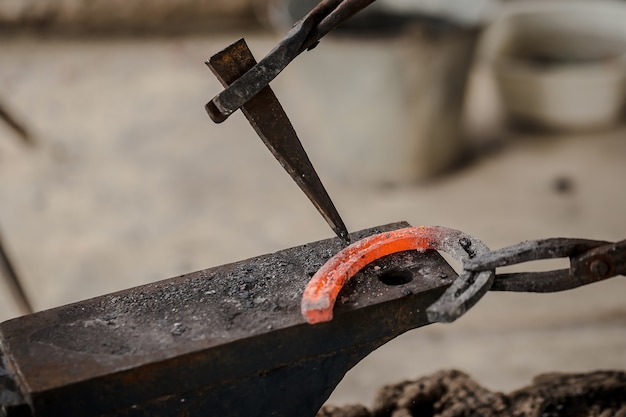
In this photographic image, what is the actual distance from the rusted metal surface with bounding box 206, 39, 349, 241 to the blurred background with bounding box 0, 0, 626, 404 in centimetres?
145

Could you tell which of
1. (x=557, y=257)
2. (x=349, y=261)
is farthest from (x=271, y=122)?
(x=557, y=257)

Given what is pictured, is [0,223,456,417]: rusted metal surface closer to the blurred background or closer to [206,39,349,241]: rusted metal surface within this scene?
[206,39,349,241]: rusted metal surface

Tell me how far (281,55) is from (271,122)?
12 cm

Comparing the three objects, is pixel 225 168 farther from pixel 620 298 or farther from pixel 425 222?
pixel 620 298

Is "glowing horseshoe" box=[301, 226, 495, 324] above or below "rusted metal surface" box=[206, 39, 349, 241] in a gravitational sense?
below

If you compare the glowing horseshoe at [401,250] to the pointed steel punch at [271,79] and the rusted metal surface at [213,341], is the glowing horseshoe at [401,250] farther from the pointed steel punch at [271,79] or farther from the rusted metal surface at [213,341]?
the pointed steel punch at [271,79]

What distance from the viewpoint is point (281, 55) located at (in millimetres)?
1478

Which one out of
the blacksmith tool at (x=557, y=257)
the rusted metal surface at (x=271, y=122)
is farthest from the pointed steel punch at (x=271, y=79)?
the blacksmith tool at (x=557, y=257)

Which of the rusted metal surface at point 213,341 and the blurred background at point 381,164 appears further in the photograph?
the blurred background at point 381,164

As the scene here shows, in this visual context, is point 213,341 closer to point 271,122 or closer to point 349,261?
point 349,261

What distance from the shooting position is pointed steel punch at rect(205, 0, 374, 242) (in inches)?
57.7

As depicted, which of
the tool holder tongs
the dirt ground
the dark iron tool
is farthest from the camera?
the dirt ground

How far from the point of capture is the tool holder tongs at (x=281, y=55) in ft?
4.81

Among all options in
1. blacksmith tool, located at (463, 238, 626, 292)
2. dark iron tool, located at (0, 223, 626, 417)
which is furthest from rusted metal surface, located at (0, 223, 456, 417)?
blacksmith tool, located at (463, 238, 626, 292)
